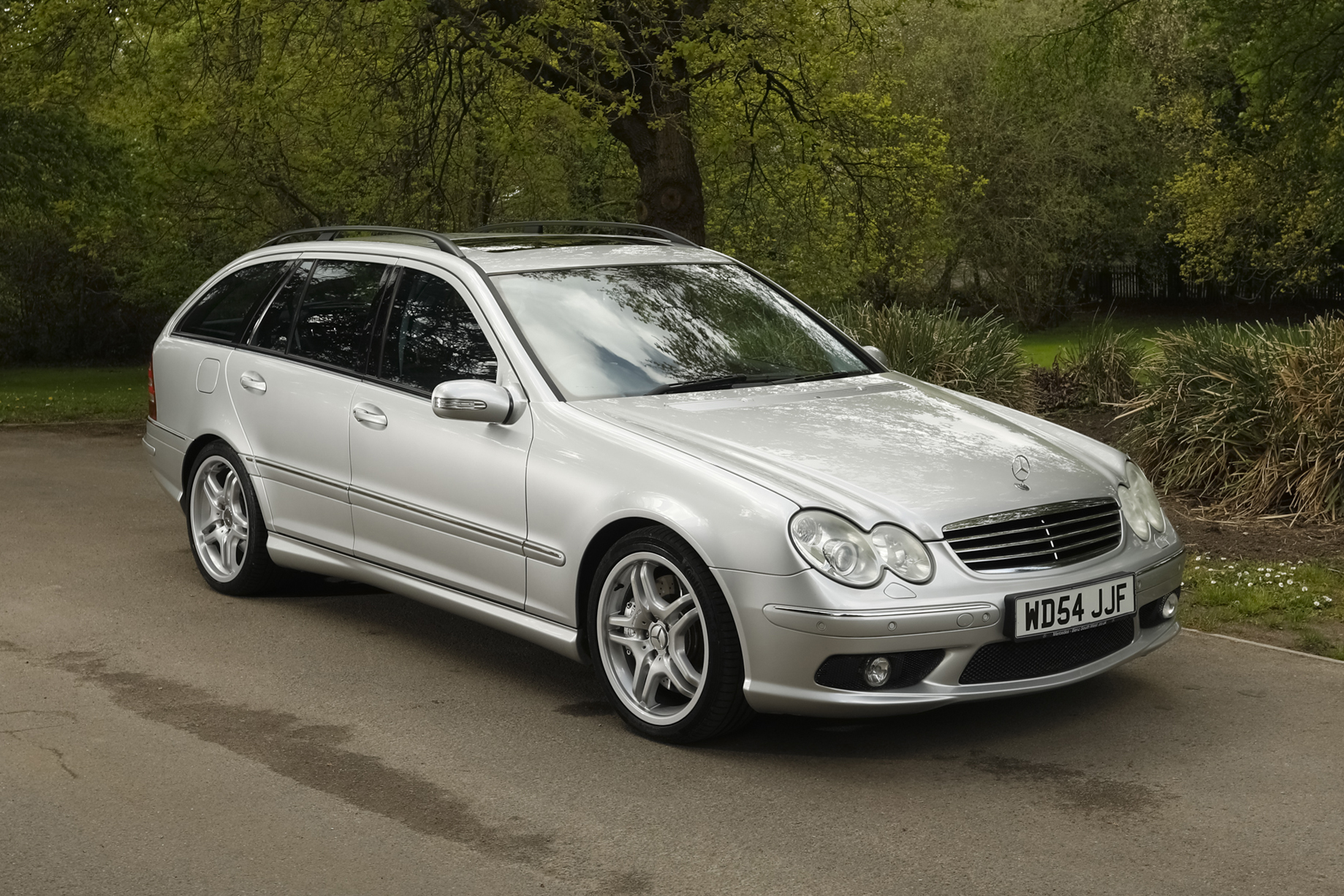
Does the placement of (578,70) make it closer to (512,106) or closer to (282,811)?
(512,106)

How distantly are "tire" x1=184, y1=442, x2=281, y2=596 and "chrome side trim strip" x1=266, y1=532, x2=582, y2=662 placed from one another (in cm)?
21

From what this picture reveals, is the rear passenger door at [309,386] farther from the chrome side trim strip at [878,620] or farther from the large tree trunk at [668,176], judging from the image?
the large tree trunk at [668,176]

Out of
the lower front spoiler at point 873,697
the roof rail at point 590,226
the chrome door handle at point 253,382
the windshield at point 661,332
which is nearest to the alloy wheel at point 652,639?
the lower front spoiler at point 873,697

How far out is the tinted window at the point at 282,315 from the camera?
297 inches

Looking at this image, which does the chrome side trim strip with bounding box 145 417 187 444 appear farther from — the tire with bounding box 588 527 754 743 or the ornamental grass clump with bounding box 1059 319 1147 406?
the ornamental grass clump with bounding box 1059 319 1147 406

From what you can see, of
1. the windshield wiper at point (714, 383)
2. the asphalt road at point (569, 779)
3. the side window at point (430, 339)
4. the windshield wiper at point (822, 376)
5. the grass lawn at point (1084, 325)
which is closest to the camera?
the asphalt road at point (569, 779)

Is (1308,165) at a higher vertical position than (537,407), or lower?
higher

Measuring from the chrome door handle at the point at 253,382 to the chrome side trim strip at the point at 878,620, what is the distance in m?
3.34

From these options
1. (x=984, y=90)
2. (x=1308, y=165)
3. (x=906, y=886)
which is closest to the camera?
(x=906, y=886)

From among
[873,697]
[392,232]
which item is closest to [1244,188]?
[392,232]

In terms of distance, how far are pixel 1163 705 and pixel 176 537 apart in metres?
5.89

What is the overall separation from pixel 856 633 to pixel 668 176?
920 cm

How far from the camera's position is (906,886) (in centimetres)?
425

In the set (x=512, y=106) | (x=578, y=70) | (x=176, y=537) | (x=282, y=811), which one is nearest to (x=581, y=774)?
(x=282, y=811)
